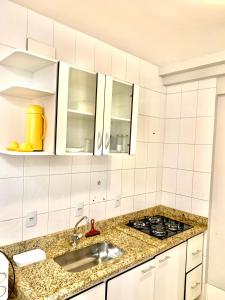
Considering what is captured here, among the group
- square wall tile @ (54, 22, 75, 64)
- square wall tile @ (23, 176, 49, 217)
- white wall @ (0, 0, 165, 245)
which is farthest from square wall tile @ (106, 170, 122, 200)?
square wall tile @ (54, 22, 75, 64)

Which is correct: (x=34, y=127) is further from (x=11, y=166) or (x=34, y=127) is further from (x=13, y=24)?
(x=13, y=24)

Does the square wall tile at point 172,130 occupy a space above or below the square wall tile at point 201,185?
above

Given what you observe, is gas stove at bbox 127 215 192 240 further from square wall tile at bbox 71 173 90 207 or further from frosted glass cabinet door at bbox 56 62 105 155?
frosted glass cabinet door at bbox 56 62 105 155

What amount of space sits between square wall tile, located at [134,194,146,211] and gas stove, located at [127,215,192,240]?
0.38ft

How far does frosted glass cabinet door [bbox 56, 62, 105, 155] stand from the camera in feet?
4.40

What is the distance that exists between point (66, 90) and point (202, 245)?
184cm

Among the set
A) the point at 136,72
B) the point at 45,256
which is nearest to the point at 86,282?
the point at 45,256

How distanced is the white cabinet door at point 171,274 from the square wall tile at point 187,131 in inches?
38.7

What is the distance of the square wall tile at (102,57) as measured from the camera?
184cm

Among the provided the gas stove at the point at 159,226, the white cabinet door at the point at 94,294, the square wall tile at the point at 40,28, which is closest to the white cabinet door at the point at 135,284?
the white cabinet door at the point at 94,294

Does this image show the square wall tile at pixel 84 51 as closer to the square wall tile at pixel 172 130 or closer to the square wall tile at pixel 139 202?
the square wall tile at pixel 172 130

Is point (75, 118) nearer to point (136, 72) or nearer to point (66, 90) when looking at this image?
point (66, 90)

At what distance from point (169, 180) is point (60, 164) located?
4.25 feet

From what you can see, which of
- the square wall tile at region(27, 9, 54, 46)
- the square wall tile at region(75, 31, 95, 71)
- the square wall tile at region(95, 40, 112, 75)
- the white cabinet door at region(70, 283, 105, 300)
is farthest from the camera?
the square wall tile at region(95, 40, 112, 75)
